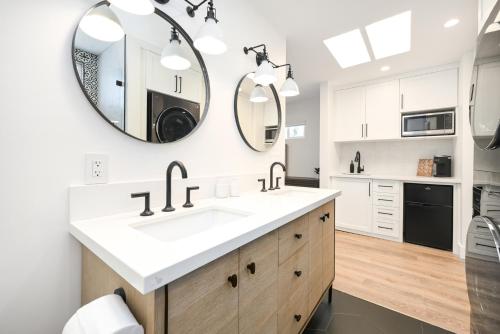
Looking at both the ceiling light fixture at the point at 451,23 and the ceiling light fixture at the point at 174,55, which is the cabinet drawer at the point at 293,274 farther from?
the ceiling light fixture at the point at 451,23

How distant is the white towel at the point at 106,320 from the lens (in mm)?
486

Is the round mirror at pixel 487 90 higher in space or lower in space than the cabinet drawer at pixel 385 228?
higher

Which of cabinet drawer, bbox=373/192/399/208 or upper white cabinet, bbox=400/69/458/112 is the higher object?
upper white cabinet, bbox=400/69/458/112

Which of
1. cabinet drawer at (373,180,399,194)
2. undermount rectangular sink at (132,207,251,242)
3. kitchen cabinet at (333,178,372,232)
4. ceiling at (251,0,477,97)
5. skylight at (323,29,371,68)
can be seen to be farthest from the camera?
kitchen cabinet at (333,178,372,232)

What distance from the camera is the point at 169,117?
117 cm

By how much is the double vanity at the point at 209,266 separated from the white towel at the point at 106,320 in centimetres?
3

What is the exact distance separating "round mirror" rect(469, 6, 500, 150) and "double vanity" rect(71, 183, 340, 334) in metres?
0.77

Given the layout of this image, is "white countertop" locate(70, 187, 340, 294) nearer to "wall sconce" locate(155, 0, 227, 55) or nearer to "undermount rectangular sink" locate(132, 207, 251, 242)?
"undermount rectangular sink" locate(132, 207, 251, 242)

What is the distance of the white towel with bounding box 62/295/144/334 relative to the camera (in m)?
0.49

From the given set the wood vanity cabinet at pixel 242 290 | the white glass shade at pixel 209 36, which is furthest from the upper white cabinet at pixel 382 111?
the white glass shade at pixel 209 36

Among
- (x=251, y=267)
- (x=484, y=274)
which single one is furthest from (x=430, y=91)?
(x=251, y=267)

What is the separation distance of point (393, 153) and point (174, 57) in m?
3.62

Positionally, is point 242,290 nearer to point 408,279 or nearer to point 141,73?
point 141,73

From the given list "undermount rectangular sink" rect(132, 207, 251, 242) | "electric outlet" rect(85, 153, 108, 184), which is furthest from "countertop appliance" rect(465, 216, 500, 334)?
"electric outlet" rect(85, 153, 108, 184)
